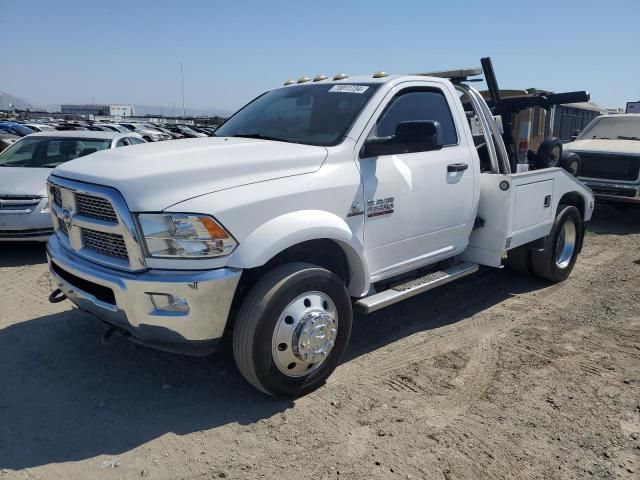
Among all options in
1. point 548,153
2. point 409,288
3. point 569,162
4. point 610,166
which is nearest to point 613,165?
point 610,166

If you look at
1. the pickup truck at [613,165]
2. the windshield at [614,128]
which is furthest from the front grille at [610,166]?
the windshield at [614,128]

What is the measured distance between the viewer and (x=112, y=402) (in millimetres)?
3395

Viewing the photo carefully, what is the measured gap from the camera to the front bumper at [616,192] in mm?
9055

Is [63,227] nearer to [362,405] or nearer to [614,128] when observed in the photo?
[362,405]

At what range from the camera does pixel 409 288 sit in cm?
414

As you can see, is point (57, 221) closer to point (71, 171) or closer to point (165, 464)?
point (71, 171)

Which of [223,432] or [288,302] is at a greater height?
[288,302]

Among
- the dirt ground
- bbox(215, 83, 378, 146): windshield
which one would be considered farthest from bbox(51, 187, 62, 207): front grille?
bbox(215, 83, 378, 146): windshield

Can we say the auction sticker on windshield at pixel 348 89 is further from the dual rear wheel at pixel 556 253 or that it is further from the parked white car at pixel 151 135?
the parked white car at pixel 151 135

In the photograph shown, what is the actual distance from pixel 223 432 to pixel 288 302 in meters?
0.85

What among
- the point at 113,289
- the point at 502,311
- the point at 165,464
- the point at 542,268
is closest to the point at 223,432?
the point at 165,464

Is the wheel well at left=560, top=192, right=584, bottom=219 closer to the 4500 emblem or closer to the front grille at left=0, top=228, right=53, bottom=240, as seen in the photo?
the 4500 emblem

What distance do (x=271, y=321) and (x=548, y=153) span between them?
4260mm

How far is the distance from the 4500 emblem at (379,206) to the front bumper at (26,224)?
469 centimetres
